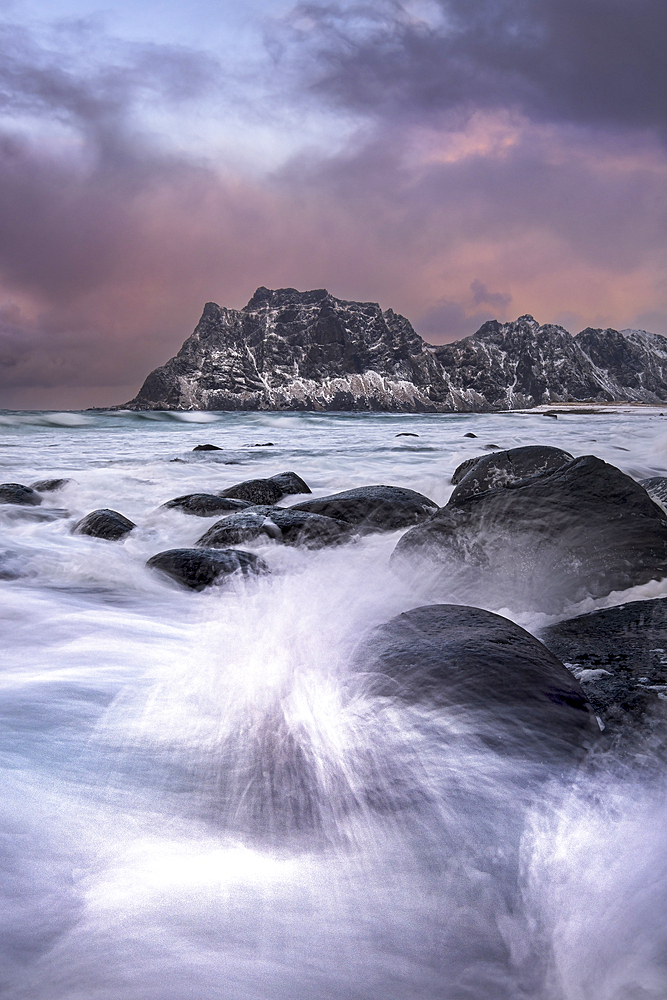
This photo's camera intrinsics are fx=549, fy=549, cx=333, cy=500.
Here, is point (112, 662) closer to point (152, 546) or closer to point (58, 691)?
point (58, 691)

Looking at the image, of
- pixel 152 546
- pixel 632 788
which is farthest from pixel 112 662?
pixel 152 546

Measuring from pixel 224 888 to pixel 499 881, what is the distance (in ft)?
2.08

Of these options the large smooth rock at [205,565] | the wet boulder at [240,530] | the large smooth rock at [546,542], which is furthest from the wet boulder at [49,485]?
the large smooth rock at [546,542]

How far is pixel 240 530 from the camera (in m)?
5.03

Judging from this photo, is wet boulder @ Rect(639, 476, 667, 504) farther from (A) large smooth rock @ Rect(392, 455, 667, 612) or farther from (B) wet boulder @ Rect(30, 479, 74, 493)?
(B) wet boulder @ Rect(30, 479, 74, 493)

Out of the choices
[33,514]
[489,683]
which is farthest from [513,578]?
[33,514]

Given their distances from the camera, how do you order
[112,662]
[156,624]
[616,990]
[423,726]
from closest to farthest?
[616,990] < [423,726] < [112,662] < [156,624]

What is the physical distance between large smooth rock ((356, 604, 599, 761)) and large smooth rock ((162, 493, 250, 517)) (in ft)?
14.8

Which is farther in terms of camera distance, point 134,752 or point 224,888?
point 134,752

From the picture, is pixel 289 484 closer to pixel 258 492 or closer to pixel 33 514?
pixel 258 492

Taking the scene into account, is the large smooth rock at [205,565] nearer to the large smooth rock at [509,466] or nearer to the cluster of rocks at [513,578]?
the cluster of rocks at [513,578]

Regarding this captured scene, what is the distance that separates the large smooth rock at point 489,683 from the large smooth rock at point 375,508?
2909mm

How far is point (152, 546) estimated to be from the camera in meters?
5.41

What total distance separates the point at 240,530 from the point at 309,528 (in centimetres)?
64
